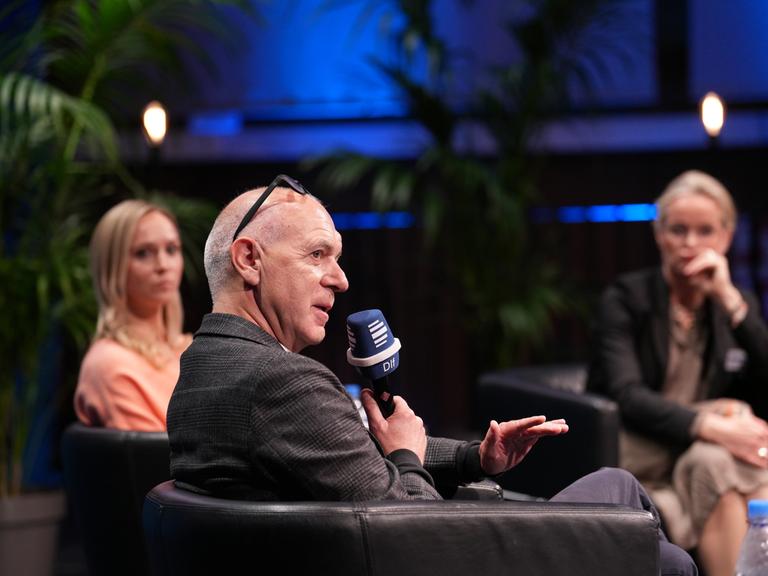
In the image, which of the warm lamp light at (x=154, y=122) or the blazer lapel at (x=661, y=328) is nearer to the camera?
the blazer lapel at (x=661, y=328)

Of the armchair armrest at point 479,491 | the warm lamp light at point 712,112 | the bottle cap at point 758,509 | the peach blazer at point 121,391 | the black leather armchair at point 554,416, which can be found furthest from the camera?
the warm lamp light at point 712,112

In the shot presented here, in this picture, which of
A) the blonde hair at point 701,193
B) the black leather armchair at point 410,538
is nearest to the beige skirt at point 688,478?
the blonde hair at point 701,193

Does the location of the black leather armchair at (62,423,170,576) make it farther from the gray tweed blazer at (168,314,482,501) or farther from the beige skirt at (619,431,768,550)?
the beige skirt at (619,431,768,550)

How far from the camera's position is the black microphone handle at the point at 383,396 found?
6.86 feet

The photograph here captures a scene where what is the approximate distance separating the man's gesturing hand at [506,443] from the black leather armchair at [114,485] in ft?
3.18

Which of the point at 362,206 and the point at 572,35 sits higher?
the point at 572,35

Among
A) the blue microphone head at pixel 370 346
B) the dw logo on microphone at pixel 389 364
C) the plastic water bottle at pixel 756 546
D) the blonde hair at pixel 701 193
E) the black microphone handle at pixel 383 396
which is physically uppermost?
the blonde hair at pixel 701 193

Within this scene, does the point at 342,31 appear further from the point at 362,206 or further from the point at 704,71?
the point at 704,71

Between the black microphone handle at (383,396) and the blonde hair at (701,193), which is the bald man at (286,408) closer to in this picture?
the black microphone handle at (383,396)

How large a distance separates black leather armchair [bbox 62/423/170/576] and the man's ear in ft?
3.08

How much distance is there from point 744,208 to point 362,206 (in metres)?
2.07

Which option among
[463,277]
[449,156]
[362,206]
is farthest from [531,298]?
[362,206]

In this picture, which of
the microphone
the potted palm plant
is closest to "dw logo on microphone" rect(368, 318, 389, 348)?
the microphone

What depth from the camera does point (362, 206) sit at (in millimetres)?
6648
